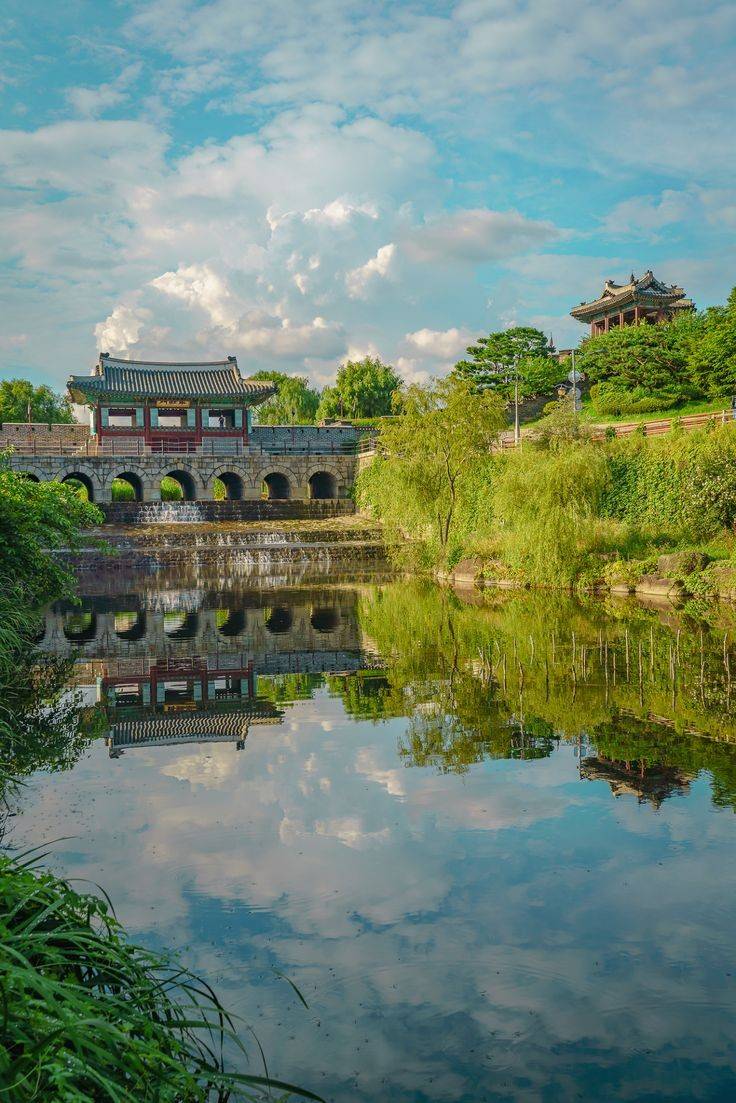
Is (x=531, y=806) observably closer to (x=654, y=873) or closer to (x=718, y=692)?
(x=654, y=873)

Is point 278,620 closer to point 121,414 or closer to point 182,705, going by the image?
point 182,705

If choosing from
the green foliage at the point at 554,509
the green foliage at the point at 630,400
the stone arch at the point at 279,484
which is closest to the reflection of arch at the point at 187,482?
the stone arch at the point at 279,484

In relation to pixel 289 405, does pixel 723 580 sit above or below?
below

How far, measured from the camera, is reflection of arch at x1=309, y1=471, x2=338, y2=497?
5191 cm

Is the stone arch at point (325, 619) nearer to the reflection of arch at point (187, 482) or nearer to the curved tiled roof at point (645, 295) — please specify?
the reflection of arch at point (187, 482)

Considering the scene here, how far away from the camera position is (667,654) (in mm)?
14516

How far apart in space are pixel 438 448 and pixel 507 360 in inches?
987

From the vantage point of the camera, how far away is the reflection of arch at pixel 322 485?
51.9m

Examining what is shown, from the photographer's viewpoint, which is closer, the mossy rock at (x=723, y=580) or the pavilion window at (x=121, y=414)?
the mossy rock at (x=723, y=580)

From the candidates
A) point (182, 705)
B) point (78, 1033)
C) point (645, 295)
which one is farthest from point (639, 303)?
point (78, 1033)

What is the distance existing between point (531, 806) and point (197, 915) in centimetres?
321

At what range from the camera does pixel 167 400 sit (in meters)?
51.0

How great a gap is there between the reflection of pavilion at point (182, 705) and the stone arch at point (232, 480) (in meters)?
34.5

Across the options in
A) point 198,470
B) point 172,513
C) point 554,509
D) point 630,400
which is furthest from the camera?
point 198,470
